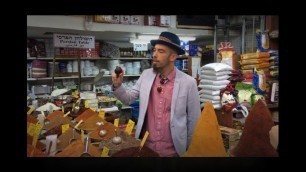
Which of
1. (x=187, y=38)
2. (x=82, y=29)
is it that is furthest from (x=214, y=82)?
(x=187, y=38)

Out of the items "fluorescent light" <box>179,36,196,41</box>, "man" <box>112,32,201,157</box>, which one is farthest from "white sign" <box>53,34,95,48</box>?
"fluorescent light" <box>179,36,196,41</box>

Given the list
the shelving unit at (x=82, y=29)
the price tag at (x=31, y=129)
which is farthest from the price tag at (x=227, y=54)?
the price tag at (x=31, y=129)

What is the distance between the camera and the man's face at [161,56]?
248 cm

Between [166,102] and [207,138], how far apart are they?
1.51ft

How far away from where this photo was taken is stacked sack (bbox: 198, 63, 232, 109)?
3012 mm

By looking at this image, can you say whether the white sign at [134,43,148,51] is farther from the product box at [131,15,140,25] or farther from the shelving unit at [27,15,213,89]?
the product box at [131,15,140,25]

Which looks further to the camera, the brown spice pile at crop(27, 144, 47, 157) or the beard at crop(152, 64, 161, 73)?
the beard at crop(152, 64, 161, 73)

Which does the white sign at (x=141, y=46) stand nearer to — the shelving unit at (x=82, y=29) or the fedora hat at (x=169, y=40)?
the shelving unit at (x=82, y=29)
